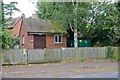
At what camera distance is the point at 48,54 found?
23.7 m

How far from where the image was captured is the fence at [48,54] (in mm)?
21703

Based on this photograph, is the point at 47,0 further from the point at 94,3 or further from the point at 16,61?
the point at 16,61

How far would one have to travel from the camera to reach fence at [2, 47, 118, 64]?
71.2 feet

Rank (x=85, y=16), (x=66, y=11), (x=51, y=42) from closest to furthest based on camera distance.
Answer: (x=66, y=11) → (x=85, y=16) → (x=51, y=42)

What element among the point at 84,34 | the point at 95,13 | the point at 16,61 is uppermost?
the point at 95,13

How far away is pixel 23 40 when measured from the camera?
36.8 meters

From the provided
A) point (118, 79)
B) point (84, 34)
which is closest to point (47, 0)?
point (84, 34)

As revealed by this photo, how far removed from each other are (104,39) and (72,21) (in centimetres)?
735

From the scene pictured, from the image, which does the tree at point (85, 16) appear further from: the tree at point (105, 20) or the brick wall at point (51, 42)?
the brick wall at point (51, 42)

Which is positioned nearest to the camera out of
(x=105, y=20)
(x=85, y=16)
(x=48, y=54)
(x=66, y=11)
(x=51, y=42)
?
(x=48, y=54)

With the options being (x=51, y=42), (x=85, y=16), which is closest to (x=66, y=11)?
(x=85, y=16)

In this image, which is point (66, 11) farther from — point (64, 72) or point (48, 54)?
point (64, 72)

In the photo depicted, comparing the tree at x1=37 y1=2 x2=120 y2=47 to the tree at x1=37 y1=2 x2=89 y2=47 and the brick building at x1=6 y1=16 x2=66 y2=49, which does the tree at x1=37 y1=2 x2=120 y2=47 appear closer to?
the tree at x1=37 y1=2 x2=89 y2=47

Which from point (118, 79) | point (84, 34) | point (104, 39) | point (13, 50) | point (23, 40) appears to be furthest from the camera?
point (23, 40)
